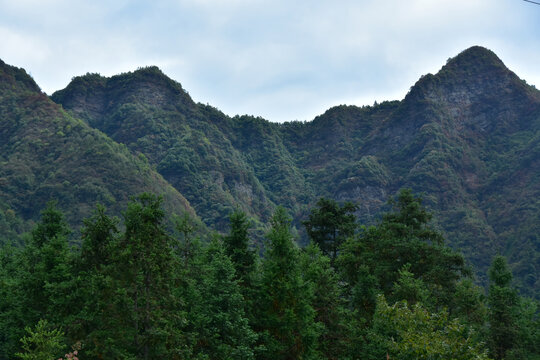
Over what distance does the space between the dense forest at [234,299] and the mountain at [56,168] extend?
265 feet

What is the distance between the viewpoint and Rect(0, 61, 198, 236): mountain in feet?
350

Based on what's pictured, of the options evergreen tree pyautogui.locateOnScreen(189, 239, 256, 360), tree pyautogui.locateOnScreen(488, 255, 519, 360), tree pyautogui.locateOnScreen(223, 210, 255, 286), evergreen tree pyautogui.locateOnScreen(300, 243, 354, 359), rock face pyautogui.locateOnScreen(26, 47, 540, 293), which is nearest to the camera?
evergreen tree pyautogui.locateOnScreen(189, 239, 256, 360)

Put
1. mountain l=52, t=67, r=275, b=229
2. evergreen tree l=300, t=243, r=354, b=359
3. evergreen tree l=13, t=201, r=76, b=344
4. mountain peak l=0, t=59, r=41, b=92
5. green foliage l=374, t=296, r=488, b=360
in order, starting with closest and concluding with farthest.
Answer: green foliage l=374, t=296, r=488, b=360 → evergreen tree l=13, t=201, r=76, b=344 → evergreen tree l=300, t=243, r=354, b=359 → mountain peak l=0, t=59, r=41, b=92 → mountain l=52, t=67, r=275, b=229

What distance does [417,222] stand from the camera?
1339 inches

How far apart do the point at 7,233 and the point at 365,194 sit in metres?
121

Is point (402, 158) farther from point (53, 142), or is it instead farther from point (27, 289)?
point (27, 289)

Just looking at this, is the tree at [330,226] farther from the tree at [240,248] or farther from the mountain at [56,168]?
the mountain at [56,168]

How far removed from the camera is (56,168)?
118 meters

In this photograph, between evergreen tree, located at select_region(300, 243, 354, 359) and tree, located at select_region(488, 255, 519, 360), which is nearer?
evergreen tree, located at select_region(300, 243, 354, 359)

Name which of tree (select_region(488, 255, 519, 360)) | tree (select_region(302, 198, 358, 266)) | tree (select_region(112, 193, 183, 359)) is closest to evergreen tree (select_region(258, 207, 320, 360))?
tree (select_region(112, 193, 183, 359))

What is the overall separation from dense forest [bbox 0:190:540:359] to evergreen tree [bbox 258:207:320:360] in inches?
2.8

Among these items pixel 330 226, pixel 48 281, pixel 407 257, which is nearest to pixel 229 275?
pixel 48 281

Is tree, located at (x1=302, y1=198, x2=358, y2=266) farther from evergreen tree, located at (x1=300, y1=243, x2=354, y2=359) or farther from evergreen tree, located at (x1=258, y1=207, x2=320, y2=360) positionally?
evergreen tree, located at (x1=258, y1=207, x2=320, y2=360)

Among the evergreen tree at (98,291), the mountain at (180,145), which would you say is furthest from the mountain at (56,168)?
the evergreen tree at (98,291)
